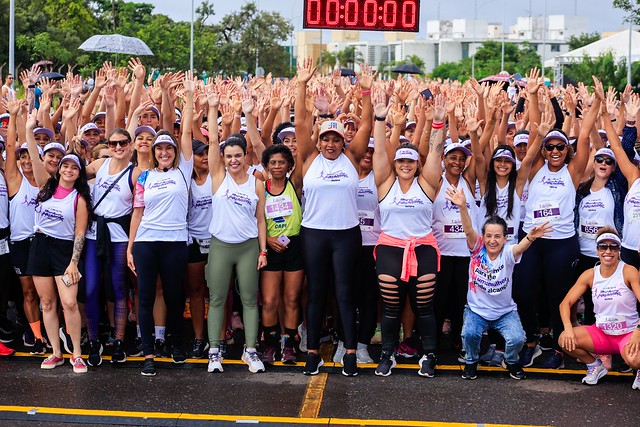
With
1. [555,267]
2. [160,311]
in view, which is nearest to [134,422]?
[160,311]

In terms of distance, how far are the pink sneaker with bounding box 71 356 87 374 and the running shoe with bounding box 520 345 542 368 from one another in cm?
356

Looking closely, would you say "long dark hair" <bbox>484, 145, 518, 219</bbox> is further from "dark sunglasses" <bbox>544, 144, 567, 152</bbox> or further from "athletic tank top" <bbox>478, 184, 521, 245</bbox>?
"dark sunglasses" <bbox>544, 144, 567, 152</bbox>

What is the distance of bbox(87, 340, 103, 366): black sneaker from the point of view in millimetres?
7594

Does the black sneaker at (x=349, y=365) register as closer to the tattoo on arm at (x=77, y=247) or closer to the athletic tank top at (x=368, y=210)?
the athletic tank top at (x=368, y=210)

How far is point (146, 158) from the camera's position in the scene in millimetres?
7855

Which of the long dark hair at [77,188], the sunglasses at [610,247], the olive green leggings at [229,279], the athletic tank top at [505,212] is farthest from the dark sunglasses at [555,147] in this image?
the long dark hair at [77,188]

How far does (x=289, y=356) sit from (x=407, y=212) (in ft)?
5.14

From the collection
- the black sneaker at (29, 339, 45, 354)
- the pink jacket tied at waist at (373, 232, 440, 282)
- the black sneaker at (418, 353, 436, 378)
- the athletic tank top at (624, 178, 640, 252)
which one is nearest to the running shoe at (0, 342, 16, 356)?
the black sneaker at (29, 339, 45, 354)

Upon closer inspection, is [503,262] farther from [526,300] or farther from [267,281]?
[267,281]

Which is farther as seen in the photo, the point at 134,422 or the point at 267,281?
the point at 267,281

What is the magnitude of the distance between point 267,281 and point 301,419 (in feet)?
5.26

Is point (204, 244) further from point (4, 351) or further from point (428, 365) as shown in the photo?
point (428, 365)

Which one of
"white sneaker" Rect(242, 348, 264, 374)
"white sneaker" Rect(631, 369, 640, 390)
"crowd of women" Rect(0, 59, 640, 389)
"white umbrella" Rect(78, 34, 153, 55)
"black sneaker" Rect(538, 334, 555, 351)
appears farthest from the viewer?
"white umbrella" Rect(78, 34, 153, 55)

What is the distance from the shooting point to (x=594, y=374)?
23.7 ft
